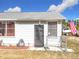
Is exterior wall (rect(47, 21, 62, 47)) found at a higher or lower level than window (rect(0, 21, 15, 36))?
lower

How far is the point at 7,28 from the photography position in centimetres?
2136

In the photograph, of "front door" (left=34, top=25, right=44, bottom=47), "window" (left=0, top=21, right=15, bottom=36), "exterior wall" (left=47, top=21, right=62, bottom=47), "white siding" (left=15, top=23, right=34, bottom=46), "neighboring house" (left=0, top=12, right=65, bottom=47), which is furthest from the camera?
"window" (left=0, top=21, right=15, bottom=36)

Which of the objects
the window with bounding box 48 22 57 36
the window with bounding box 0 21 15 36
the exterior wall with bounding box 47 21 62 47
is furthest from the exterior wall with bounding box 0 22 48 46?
the exterior wall with bounding box 47 21 62 47

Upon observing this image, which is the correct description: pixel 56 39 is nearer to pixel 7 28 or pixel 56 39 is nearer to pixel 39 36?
pixel 39 36

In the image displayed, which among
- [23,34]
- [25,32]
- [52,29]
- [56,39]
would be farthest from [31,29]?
[56,39]

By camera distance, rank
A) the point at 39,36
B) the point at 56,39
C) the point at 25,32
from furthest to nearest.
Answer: the point at 25,32
the point at 39,36
the point at 56,39

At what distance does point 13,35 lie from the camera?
21.2 m

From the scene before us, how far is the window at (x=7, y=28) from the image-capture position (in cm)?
2127

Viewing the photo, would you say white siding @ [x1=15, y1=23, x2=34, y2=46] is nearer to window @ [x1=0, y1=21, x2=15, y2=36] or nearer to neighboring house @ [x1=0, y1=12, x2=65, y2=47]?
neighboring house @ [x1=0, y1=12, x2=65, y2=47]

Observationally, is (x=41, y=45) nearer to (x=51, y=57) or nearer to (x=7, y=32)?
(x=7, y=32)

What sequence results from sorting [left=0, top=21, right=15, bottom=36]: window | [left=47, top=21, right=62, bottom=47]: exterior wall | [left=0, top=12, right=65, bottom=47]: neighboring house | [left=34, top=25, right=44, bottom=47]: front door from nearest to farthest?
[left=47, top=21, right=62, bottom=47]: exterior wall, [left=0, top=12, right=65, bottom=47]: neighboring house, [left=34, top=25, right=44, bottom=47]: front door, [left=0, top=21, right=15, bottom=36]: window

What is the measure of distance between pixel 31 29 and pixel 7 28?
8.61ft

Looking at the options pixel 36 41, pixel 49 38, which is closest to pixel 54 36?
pixel 49 38

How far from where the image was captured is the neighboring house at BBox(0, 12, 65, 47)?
67.0 feet
